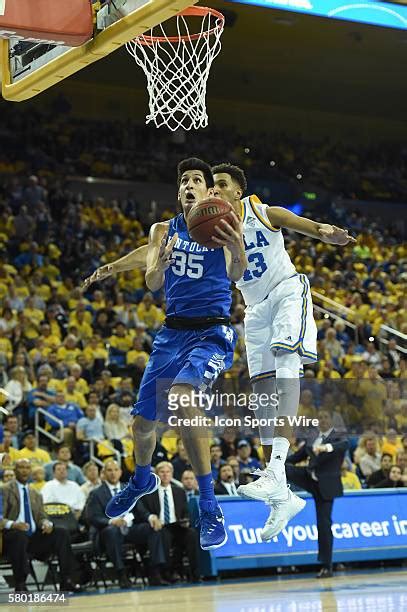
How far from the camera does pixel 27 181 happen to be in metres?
21.3

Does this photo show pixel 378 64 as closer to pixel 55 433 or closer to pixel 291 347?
pixel 55 433

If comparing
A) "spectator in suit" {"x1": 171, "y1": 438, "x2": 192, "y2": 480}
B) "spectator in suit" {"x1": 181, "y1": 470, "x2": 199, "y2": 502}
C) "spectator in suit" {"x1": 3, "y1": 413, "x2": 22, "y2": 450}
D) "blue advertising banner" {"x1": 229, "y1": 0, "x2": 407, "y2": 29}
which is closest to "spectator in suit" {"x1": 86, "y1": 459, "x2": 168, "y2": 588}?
"spectator in suit" {"x1": 181, "y1": 470, "x2": 199, "y2": 502}

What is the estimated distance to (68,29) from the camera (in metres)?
6.78

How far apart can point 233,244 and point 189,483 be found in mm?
6281

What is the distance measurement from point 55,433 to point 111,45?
7959mm

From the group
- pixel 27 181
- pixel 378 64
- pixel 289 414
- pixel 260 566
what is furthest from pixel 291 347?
pixel 378 64

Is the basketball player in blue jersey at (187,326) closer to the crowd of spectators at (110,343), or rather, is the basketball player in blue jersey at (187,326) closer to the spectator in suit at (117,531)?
the crowd of spectators at (110,343)

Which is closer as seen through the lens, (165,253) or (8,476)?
(165,253)

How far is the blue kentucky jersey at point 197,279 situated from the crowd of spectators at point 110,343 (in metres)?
2.55

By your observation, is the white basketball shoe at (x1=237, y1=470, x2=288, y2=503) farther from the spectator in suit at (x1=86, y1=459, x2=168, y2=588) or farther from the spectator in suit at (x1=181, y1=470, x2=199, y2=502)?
the spectator in suit at (x1=181, y1=470, x2=199, y2=502)

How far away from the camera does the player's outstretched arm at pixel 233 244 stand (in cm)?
696

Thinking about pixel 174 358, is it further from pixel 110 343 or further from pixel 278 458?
pixel 110 343

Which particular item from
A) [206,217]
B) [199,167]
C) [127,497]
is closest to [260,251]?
[199,167]

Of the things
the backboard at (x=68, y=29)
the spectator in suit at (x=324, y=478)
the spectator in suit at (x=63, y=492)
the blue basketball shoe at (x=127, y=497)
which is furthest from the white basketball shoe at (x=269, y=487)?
the spectator in suit at (x=63, y=492)
